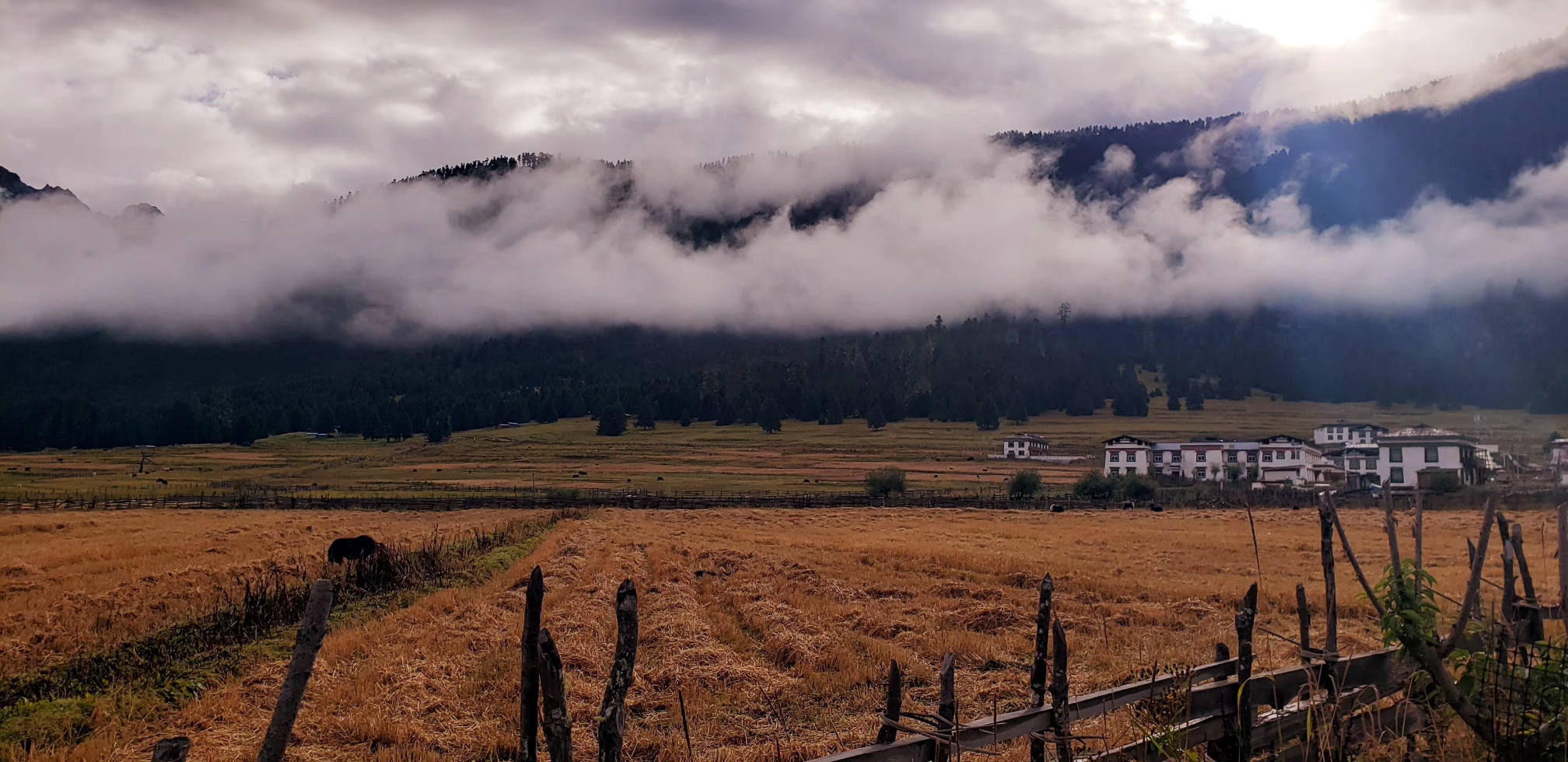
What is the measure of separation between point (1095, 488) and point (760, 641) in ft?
253

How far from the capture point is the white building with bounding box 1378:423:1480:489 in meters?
93.0

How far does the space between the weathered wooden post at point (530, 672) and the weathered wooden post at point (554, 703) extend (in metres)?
1.10

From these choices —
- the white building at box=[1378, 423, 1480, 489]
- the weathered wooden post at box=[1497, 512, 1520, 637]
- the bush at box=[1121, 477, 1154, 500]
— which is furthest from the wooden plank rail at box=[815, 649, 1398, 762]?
the white building at box=[1378, 423, 1480, 489]

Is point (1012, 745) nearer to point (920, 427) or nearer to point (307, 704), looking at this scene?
point (307, 704)

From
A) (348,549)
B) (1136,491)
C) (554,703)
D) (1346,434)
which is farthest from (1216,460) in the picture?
(554,703)

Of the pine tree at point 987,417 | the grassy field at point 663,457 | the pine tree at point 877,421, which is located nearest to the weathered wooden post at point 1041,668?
the grassy field at point 663,457

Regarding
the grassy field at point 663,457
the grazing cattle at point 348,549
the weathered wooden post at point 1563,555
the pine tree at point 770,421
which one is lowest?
the grassy field at point 663,457

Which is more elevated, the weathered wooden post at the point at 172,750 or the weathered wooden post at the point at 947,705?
the weathered wooden post at the point at 172,750

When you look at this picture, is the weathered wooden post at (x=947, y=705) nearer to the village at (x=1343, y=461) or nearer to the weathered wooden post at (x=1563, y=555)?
the weathered wooden post at (x=1563, y=555)

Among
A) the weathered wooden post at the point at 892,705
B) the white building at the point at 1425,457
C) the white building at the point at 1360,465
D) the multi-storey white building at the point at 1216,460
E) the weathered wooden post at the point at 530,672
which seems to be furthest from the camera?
the multi-storey white building at the point at 1216,460

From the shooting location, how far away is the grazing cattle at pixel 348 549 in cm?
3148

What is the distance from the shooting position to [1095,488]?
88062 millimetres

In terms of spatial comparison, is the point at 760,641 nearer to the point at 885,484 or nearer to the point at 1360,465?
the point at 885,484

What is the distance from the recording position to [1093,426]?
605 ft
